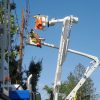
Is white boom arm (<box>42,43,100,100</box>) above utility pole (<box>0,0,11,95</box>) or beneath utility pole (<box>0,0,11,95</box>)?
above

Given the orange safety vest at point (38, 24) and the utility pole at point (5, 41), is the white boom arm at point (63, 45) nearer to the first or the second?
the orange safety vest at point (38, 24)

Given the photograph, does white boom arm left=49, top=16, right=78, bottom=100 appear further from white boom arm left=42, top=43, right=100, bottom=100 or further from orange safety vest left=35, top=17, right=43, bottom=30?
white boom arm left=42, top=43, right=100, bottom=100

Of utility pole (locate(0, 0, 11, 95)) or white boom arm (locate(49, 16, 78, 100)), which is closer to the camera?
utility pole (locate(0, 0, 11, 95))

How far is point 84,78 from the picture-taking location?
1986cm

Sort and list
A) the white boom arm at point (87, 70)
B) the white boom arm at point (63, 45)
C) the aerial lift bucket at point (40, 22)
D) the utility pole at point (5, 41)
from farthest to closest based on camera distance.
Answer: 1. the white boom arm at point (87, 70)
2. the white boom arm at point (63, 45)
3. the aerial lift bucket at point (40, 22)
4. the utility pole at point (5, 41)

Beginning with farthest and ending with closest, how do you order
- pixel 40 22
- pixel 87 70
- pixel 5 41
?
1. pixel 87 70
2. pixel 40 22
3. pixel 5 41

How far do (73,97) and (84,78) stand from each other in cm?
176

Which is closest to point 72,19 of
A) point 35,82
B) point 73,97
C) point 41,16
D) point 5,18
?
point 41,16

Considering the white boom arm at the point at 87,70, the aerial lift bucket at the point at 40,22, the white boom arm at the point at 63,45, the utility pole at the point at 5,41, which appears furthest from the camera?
the white boom arm at the point at 87,70

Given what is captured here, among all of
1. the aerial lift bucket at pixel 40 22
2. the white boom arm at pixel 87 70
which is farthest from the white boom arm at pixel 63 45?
the white boom arm at pixel 87 70

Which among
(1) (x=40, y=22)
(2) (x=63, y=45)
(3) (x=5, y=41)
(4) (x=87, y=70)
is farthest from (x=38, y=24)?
(4) (x=87, y=70)

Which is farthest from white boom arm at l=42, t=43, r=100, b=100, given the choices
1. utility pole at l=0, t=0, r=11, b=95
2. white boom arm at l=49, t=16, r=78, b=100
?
utility pole at l=0, t=0, r=11, b=95

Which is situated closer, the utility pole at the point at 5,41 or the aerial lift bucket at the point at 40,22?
the utility pole at the point at 5,41

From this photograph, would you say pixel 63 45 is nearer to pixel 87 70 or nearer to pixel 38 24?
pixel 38 24
